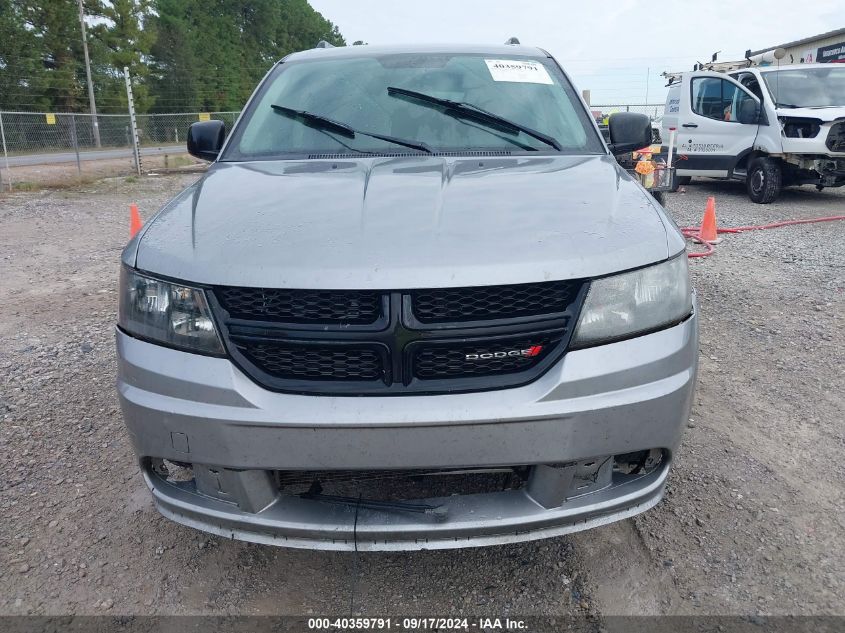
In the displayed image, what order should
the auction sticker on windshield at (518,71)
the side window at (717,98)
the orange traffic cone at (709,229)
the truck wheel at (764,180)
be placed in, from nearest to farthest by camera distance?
1. the auction sticker on windshield at (518,71)
2. the orange traffic cone at (709,229)
3. the truck wheel at (764,180)
4. the side window at (717,98)

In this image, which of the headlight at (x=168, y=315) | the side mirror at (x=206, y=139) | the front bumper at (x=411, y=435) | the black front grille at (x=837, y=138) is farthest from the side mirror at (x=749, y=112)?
the headlight at (x=168, y=315)

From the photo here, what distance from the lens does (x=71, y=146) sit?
18.2 metres

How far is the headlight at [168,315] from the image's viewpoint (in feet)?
6.02

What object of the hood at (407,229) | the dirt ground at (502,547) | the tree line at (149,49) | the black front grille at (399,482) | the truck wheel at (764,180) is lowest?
the dirt ground at (502,547)

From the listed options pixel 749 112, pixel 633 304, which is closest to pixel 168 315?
pixel 633 304

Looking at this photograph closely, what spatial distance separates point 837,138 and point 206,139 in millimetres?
9356

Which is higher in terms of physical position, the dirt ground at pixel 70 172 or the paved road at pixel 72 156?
the paved road at pixel 72 156

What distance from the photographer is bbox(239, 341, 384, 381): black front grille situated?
178 centimetres

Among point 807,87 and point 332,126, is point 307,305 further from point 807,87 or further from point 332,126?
point 807,87

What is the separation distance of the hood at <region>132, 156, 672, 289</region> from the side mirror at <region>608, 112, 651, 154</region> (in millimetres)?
835

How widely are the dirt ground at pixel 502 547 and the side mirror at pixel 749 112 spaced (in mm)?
6933

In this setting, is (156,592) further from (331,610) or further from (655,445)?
(655,445)

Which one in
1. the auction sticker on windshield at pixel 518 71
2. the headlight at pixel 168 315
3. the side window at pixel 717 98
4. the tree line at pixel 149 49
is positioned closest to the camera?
the headlight at pixel 168 315

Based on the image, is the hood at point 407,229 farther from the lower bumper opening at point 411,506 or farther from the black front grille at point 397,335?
the lower bumper opening at point 411,506
